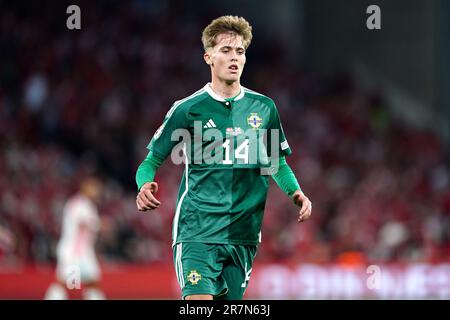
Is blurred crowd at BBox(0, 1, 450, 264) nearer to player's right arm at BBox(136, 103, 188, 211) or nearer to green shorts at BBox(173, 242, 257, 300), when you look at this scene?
player's right arm at BBox(136, 103, 188, 211)

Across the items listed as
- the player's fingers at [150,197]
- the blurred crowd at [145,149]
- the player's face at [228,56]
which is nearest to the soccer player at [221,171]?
the player's face at [228,56]

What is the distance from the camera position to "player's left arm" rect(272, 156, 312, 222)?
5816mm

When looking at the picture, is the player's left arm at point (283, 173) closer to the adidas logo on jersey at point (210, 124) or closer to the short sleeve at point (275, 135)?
the short sleeve at point (275, 135)

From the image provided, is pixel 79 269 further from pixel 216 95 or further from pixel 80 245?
pixel 216 95

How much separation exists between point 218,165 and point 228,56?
677 millimetres

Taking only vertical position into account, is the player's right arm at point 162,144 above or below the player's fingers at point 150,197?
above

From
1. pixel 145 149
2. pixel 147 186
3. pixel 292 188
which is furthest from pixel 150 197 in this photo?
pixel 145 149

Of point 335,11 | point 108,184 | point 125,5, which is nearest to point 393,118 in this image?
point 335,11

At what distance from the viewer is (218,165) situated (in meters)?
5.94

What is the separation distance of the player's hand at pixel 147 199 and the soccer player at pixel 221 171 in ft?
0.30

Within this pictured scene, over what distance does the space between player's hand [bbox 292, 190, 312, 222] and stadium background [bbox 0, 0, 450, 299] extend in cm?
790

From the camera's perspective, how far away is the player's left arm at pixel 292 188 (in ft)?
19.1

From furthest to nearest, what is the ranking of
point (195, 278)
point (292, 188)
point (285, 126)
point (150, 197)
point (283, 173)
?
point (285, 126), point (283, 173), point (292, 188), point (195, 278), point (150, 197)

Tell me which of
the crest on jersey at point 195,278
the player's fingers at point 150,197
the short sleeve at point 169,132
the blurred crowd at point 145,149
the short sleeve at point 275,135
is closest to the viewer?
the player's fingers at point 150,197
